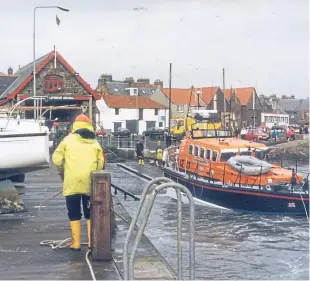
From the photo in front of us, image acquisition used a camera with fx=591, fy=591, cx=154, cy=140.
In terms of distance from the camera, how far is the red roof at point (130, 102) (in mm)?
69500

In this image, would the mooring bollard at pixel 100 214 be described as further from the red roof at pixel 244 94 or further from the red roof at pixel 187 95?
the red roof at pixel 244 94

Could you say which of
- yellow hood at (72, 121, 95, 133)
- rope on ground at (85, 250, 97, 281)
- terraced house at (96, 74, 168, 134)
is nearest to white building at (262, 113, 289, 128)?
terraced house at (96, 74, 168, 134)

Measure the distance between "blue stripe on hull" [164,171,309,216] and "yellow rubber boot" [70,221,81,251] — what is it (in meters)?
12.1

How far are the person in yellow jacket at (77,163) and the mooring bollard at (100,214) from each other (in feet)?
1.09

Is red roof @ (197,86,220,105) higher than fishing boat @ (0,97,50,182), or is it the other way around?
red roof @ (197,86,220,105)

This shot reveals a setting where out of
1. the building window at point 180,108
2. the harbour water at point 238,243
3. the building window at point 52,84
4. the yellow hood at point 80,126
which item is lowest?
the harbour water at point 238,243

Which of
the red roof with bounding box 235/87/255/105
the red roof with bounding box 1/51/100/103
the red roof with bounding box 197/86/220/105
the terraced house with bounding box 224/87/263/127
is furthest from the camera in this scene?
the red roof with bounding box 235/87/255/105

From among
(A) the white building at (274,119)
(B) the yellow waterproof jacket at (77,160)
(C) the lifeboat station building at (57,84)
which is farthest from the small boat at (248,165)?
(A) the white building at (274,119)

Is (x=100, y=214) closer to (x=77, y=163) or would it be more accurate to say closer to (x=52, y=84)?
(x=77, y=163)

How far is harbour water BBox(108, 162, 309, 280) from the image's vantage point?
38.2 feet

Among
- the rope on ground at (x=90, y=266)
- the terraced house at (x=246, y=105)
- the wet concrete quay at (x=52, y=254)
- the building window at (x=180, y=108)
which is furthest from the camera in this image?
the terraced house at (x=246, y=105)

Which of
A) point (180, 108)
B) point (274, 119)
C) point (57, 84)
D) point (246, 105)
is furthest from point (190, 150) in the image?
point (274, 119)

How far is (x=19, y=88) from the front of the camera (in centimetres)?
3803

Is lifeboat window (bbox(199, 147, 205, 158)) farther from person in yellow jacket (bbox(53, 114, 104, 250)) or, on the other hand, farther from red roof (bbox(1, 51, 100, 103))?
red roof (bbox(1, 51, 100, 103))
